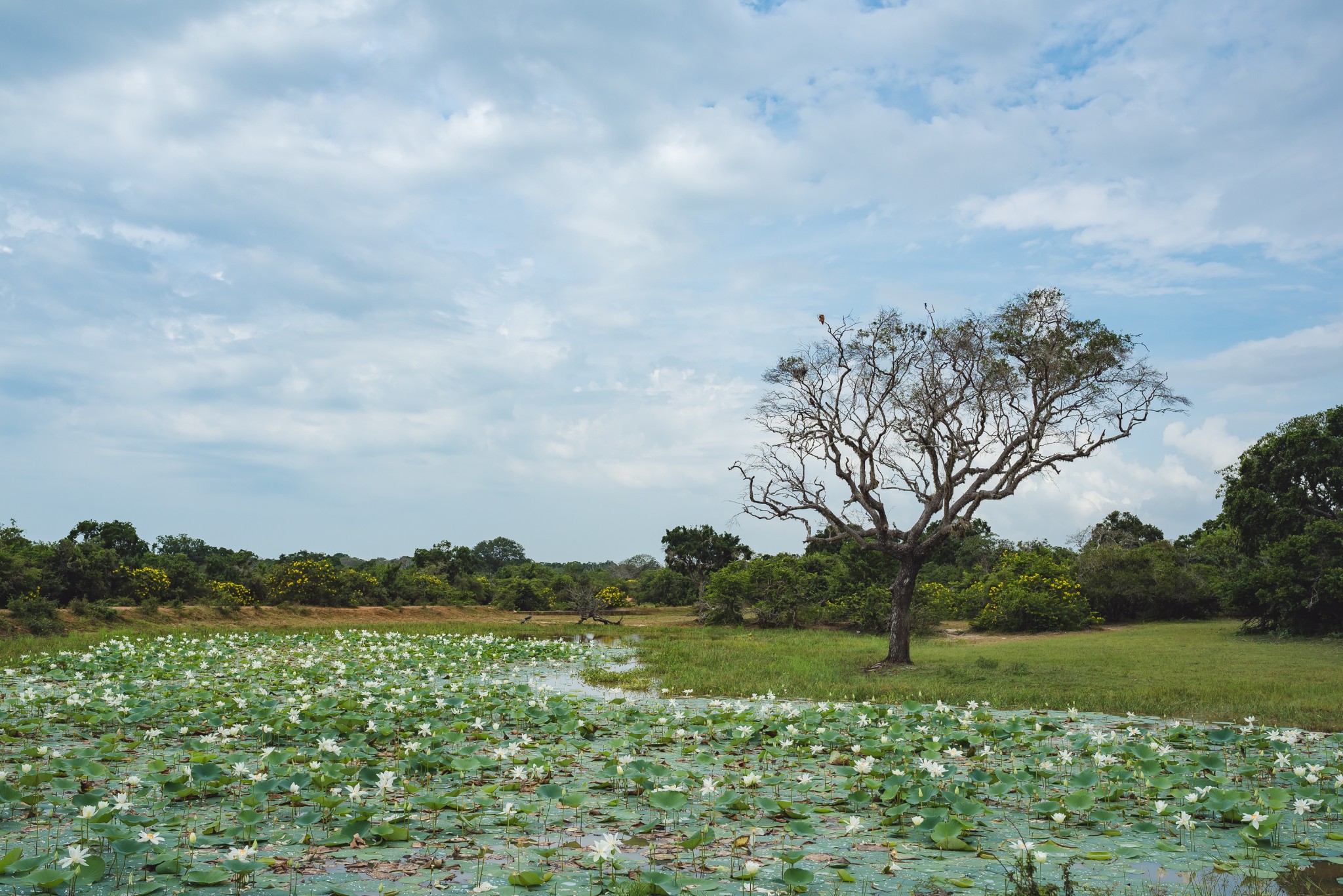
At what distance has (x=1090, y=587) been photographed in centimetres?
3052

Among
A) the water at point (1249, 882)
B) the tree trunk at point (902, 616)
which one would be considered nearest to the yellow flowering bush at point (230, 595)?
the tree trunk at point (902, 616)

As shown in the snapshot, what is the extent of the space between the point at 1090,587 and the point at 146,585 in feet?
105

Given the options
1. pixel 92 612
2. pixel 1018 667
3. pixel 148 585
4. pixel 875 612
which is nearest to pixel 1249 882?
pixel 1018 667

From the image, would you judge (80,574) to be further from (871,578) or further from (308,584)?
(871,578)

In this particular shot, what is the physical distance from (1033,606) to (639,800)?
23820 mm

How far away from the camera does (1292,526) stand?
874 inches

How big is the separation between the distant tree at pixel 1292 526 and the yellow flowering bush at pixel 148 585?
31.7 metres

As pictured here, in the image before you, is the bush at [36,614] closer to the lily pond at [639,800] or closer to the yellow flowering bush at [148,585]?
the yellow flowering bush at [148,585]

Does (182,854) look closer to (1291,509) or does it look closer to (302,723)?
(302,723)

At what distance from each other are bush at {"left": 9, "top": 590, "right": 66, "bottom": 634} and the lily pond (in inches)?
489

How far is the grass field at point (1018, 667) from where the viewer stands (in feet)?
36.9

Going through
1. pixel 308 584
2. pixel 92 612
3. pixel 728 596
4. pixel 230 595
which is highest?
pixel 308 584

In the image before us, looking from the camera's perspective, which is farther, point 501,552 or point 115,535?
point 501,552

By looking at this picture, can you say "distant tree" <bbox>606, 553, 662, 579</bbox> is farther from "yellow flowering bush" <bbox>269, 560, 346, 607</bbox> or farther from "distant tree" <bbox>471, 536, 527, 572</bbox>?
"yellow flowering bush" <bbox>269, 560, 346, 607</bbox>
